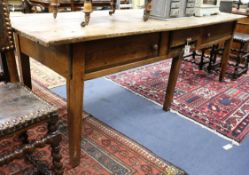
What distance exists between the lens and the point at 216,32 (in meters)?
2.27

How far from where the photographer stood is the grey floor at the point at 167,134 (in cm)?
157

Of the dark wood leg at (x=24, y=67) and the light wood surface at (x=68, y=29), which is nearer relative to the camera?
the light wood surface at (x=68, y=29)

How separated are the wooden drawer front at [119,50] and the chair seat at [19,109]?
297 millimetres

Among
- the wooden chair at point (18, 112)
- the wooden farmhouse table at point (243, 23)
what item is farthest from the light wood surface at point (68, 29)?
the wooden farmhouse table at point (243, 23)

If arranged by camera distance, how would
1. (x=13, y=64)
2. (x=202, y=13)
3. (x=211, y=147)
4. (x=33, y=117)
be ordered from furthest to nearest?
(x=202, y=13)
(x=211, y=147)
(x=13, y=64)
(x=33, y=117)

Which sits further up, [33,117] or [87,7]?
[87,7]

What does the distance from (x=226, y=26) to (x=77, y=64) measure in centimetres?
181

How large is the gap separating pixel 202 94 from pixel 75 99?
64.3 inches

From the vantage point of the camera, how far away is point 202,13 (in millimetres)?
2152

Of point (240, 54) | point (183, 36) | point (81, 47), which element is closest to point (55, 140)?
point (81, 47)

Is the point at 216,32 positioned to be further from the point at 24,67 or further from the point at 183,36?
the point at 24,67

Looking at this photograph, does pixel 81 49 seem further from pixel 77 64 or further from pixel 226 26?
pixel 226 26

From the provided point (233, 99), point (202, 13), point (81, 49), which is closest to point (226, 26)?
point (202, 13)

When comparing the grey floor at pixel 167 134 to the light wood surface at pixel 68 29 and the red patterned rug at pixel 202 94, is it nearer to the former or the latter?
the red patterned rug at pixel 202 94
